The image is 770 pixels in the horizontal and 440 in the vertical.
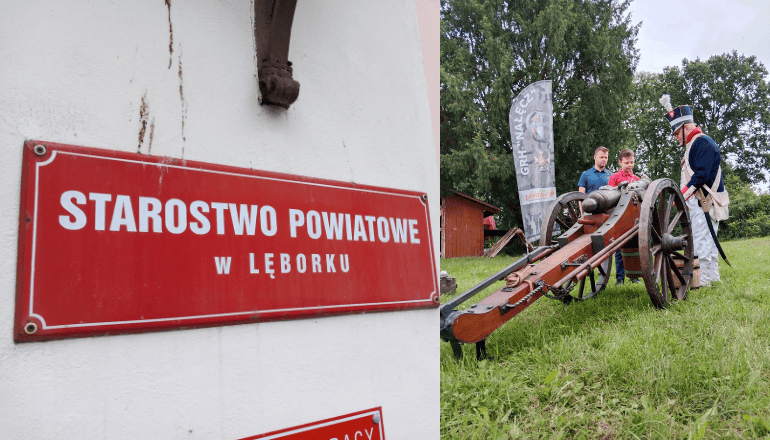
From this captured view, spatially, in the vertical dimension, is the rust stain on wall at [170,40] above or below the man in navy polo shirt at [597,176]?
below

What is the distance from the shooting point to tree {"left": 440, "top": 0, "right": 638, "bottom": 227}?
1427 cm

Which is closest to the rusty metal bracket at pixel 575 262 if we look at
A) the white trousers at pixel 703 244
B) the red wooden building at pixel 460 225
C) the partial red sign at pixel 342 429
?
the white trousers at pixel 703 244

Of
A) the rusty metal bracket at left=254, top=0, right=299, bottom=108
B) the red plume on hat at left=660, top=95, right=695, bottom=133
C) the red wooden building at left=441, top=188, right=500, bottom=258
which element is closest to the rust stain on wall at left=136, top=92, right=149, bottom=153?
the rusty metal bracket at left=254, top=0, right=299, bottom=108

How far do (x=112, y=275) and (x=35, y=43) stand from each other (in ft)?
1.75

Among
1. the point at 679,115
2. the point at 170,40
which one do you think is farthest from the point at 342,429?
the point at 679,115

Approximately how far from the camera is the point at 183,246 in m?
1.16

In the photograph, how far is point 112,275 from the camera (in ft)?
3.48

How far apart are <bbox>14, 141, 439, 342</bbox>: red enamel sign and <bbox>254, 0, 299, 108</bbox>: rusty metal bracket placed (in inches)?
9.0

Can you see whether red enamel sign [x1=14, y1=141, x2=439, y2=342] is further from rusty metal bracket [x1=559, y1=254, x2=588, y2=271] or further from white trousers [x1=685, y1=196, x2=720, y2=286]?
white trousers [x1=685, y1=196, x2=720, y2=286]

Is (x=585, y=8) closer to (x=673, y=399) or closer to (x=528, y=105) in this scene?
(x=528, y=105)

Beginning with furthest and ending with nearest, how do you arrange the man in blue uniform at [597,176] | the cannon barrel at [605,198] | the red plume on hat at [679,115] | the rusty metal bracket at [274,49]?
the man in blue uniform at [597,176] < the red plume on hat at [679,115] < the cannon barrel at [605,198] < the rusty metal bracket at [274,49]

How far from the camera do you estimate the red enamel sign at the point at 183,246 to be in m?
1.00

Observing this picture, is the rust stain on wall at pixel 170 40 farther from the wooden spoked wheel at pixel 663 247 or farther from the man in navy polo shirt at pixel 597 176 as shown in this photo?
the man in navy polo shirt at pixel 597 176

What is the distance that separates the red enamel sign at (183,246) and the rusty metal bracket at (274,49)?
0.23 meters
